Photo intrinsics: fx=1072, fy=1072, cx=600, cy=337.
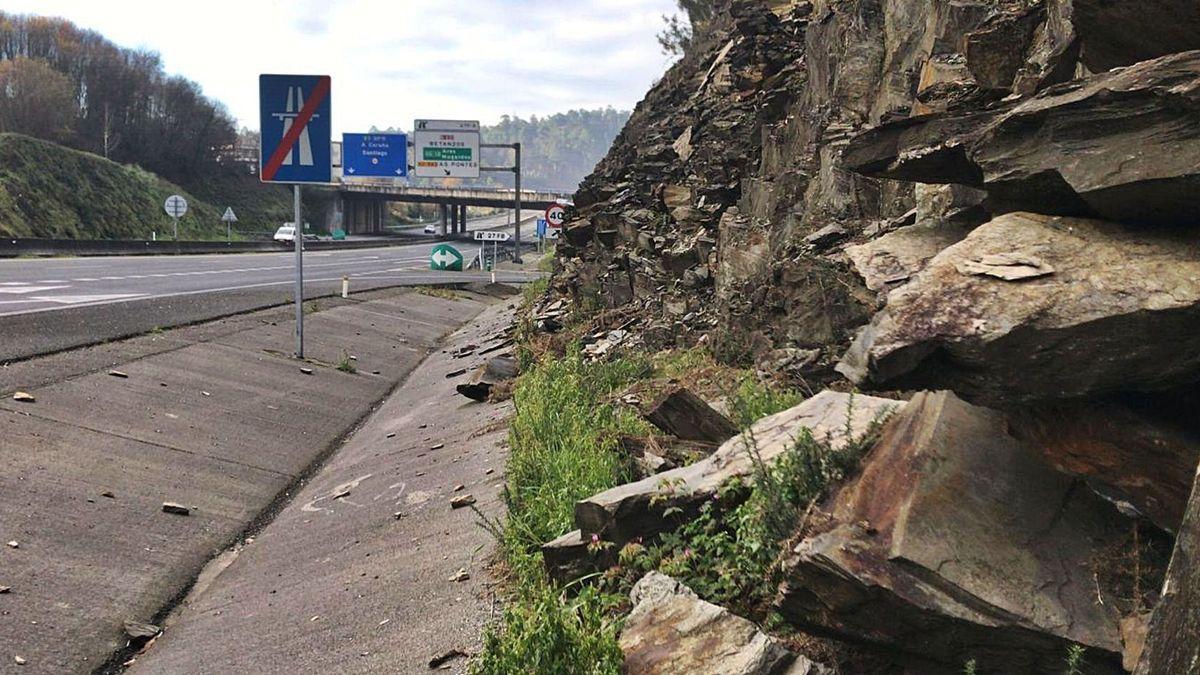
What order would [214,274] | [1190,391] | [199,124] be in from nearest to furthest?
[1190,391] < [214,274] < [199,124]

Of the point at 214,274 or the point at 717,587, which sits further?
the point at 214,274

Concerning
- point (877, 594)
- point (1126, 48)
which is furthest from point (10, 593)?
point (1126, 48)

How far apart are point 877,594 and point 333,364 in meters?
12.0

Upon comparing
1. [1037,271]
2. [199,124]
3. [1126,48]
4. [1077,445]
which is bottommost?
[1077,445]

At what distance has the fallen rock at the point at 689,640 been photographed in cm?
364

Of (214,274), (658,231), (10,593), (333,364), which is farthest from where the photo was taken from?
(214,274)

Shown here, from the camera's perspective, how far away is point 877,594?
355cm

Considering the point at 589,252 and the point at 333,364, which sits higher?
the point at 589,252

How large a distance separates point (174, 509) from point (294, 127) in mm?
7483

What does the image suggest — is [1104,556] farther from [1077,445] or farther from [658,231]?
[658,231]

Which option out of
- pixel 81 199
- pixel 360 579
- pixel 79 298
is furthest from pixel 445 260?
pixel 360 579

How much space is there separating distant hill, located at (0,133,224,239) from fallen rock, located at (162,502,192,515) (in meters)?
53.8

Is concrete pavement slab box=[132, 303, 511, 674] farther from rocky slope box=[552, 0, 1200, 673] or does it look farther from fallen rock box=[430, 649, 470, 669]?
rocky slope box=[552, 0, 1200, 673]

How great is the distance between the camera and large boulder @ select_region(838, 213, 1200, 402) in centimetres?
346
